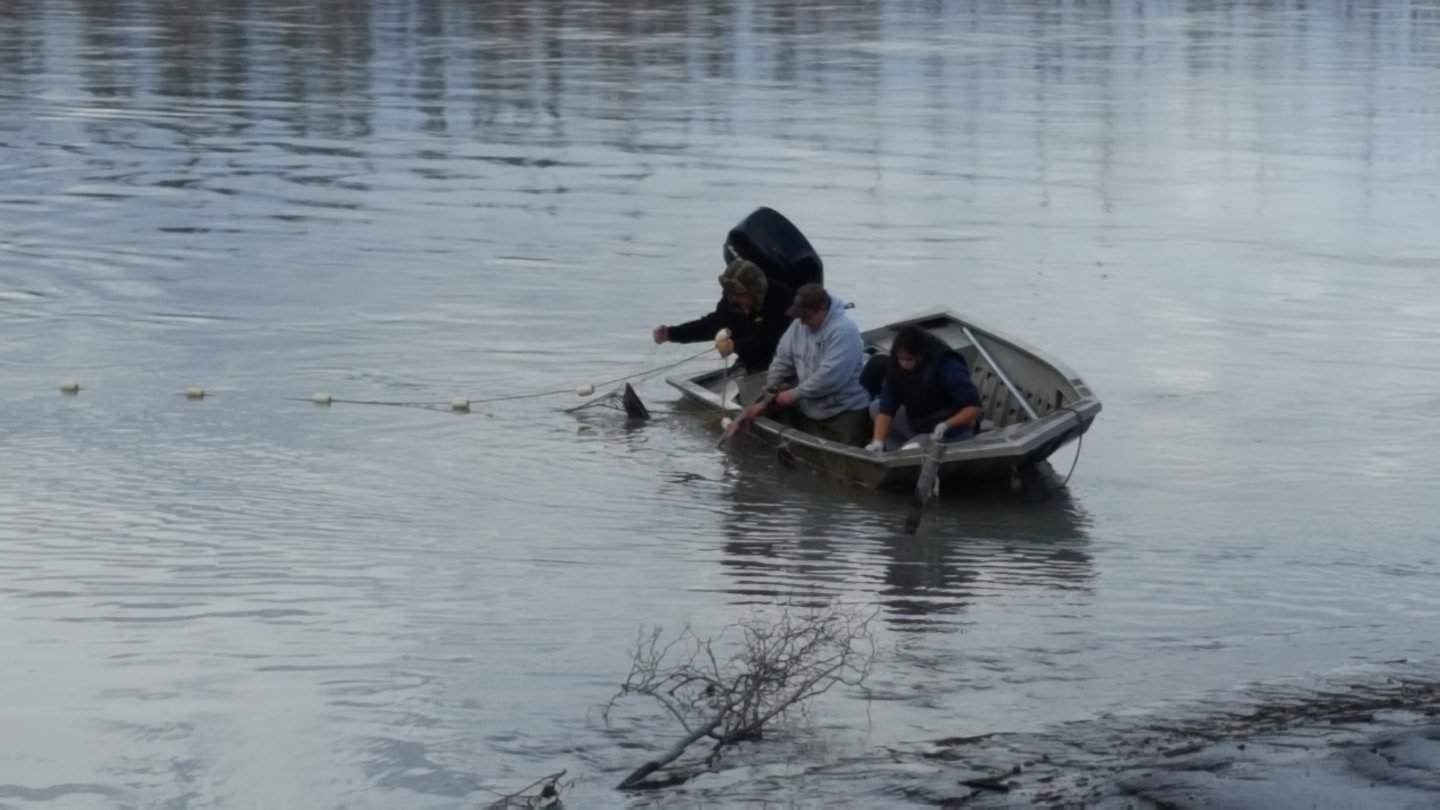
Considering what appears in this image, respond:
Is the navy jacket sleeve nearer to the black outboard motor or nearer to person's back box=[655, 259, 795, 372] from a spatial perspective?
person's back box=[655, 259, 795, 372]

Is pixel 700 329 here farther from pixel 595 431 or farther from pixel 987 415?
pixel 987 415

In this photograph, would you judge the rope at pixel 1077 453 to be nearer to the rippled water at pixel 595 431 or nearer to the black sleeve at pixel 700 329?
the rippled water at pixel 595 431

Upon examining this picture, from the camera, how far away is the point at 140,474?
14742 millimetres

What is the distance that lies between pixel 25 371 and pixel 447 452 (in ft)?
13.2

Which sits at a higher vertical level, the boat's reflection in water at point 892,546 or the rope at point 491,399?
the rope at point 491,399

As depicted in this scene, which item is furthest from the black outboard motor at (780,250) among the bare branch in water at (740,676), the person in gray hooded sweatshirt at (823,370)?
the bare branch in water at (740,676)

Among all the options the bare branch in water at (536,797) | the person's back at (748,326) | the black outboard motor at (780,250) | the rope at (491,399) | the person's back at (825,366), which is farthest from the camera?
the rope at (491,399)

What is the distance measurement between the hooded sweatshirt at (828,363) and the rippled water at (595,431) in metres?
0.52

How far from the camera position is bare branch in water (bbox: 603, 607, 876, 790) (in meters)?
9.23

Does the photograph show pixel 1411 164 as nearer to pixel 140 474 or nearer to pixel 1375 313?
pixel 1375 313

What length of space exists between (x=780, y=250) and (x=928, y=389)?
2286 mm

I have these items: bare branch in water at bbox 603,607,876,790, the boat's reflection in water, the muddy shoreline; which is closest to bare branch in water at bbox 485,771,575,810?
bare branch in water at bbox 603,607,876,790

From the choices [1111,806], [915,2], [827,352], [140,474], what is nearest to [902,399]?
[827,352]

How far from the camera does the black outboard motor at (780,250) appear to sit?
16.0 meters
